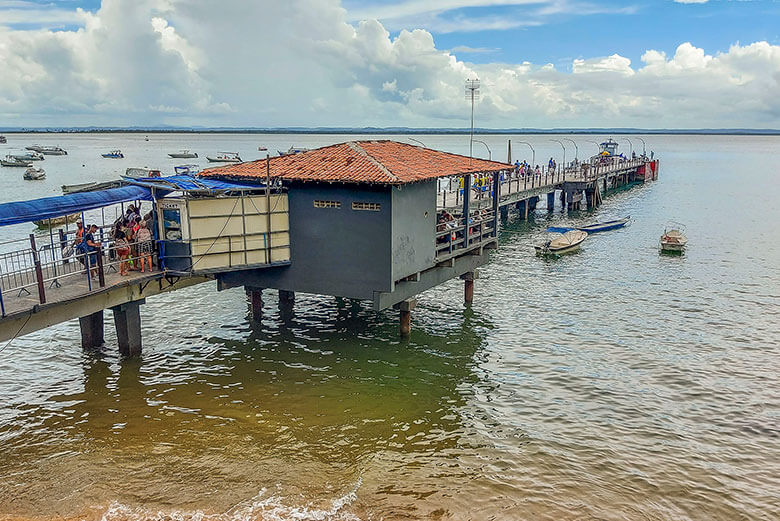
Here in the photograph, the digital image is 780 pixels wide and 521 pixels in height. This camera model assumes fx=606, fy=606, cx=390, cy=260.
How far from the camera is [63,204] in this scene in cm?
1733

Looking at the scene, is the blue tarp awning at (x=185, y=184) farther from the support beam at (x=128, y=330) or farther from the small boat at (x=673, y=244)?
the small boat at (x=673, y=244)

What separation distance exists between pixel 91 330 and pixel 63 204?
21.0ft

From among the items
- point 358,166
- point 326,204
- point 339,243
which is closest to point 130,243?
point 326,204

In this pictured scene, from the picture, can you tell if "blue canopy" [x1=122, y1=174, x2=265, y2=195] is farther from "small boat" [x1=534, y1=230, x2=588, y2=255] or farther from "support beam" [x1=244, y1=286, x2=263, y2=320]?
"small boat" [x1=534, y1=230, x2=588, y2=255]

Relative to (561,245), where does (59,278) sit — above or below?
above

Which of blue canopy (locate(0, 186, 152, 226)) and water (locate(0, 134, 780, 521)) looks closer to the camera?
water (locate(0, 134, 780, 521))

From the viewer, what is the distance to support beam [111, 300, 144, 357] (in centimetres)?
2047

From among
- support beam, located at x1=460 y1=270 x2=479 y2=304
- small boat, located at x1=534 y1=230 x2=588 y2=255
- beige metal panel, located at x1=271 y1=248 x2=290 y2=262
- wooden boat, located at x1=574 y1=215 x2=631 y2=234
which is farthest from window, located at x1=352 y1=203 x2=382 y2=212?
wooden boat, located at x1=574 y1=215 x2=631 y2=234

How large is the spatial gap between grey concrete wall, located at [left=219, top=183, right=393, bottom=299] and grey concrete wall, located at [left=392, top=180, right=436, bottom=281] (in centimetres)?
46

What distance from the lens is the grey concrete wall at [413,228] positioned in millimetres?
19953

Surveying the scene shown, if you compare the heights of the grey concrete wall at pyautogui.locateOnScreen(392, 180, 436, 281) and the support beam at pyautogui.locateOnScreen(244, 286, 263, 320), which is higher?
the grey concrete wall at pyautogui.locateOnScreen(392, 180, 436, 281)

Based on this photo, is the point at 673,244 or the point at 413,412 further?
the point at 673,244

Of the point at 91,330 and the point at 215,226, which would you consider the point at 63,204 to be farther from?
the point at 91,330

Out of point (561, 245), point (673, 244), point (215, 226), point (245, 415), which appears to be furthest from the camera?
point (673, 244)
